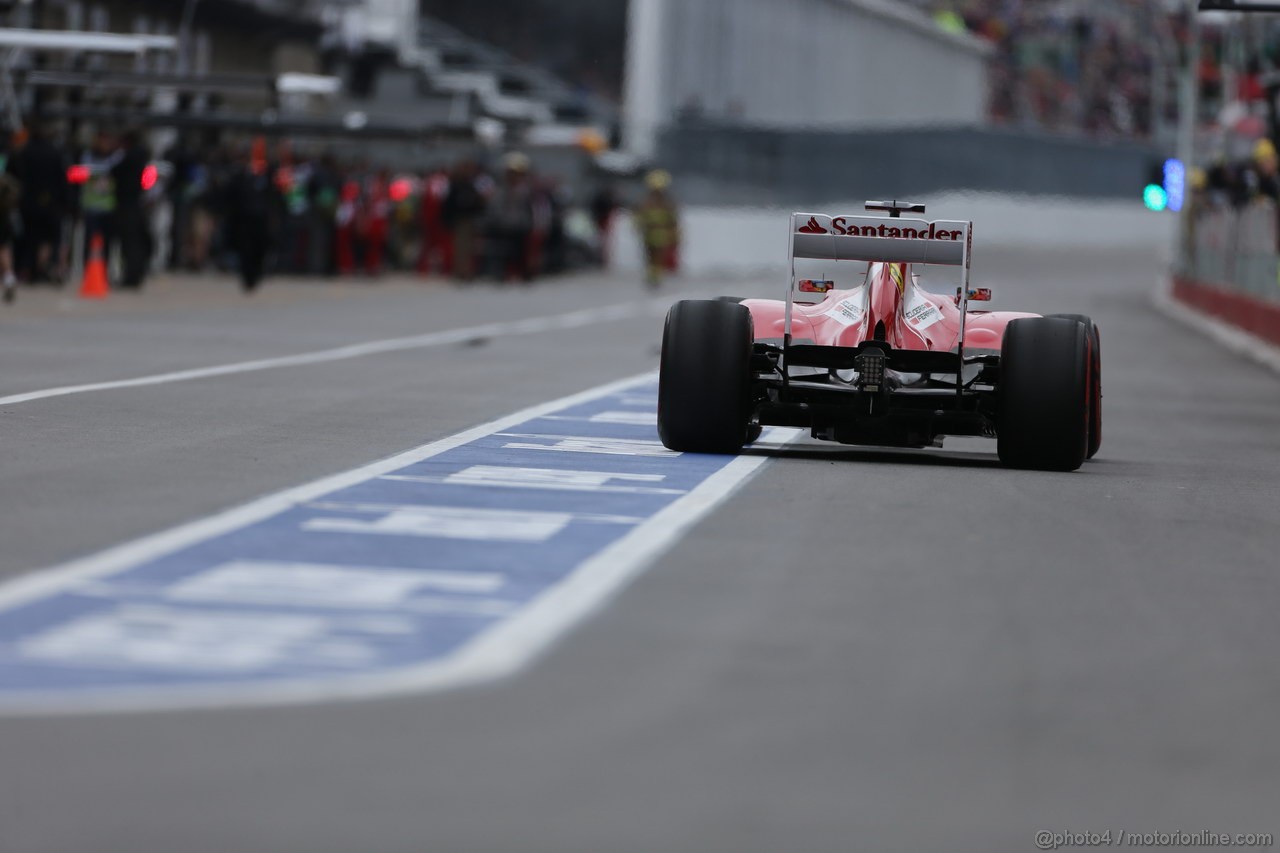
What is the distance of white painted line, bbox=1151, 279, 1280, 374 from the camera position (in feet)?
90.9

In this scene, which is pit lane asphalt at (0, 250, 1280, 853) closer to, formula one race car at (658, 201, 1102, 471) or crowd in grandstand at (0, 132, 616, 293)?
formula one race car at (658, 201, 1102, 471)

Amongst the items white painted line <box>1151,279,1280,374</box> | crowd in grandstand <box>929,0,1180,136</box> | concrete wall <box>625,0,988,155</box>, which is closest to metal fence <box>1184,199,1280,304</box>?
white painted line <box>1151,279,1280,374</box>

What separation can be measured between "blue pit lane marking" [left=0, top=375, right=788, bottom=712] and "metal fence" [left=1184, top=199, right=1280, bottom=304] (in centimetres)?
1914

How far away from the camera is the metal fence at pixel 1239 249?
29.5 metres

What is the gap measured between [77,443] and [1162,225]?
67561 mm

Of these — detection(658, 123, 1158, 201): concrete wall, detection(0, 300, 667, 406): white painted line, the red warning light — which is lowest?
detection(0, 300, 667, 406): white painted line

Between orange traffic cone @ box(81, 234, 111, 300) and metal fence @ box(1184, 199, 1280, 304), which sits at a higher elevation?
metal fence @ box(1184, 199, 1280, 304)

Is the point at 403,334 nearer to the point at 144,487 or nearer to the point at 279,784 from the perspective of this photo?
the point at 144,487

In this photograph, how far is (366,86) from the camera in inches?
2239

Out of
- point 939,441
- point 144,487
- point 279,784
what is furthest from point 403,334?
point 279,784

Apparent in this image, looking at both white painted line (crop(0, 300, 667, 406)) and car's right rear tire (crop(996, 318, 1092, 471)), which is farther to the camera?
white painted line (crop(0, 300, 667, 406))

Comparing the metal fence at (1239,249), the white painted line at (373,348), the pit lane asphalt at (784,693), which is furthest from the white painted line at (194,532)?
the metal fence at (1239,249)

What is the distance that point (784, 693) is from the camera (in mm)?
6355

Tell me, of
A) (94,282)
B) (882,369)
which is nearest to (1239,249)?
(94,282)
